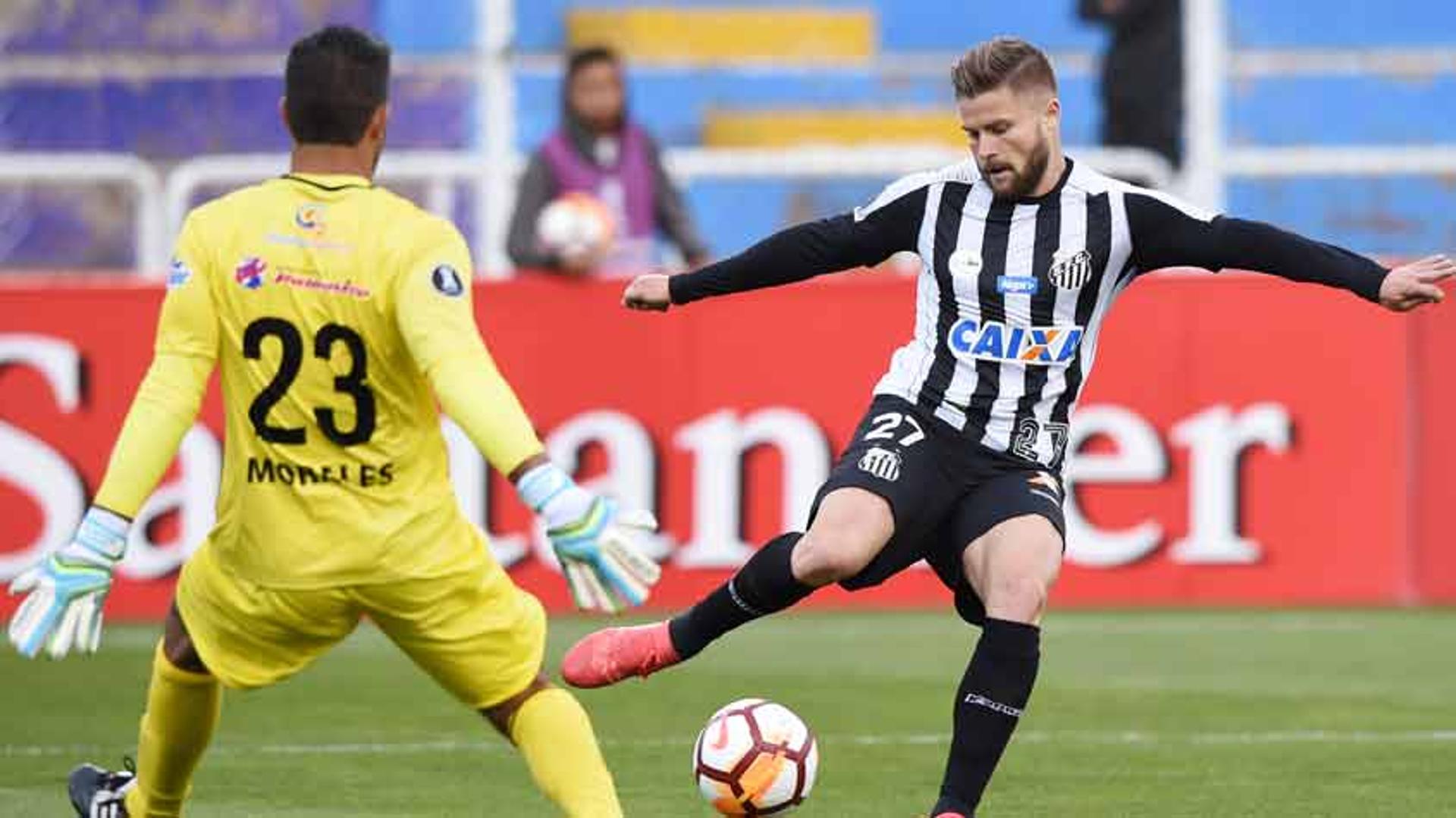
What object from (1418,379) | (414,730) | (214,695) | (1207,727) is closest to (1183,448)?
(1418,379)

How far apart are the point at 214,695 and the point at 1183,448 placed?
7118 mm

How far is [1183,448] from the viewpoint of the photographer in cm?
1280

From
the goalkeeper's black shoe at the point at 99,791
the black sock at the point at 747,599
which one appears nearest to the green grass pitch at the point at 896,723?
the black sock at the point at 747,599

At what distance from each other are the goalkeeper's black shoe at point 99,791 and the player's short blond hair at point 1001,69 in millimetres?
2473

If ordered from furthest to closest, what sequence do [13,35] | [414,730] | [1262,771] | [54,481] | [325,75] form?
[13,35], [54,481], [414,730], [1262,771], [325,75]

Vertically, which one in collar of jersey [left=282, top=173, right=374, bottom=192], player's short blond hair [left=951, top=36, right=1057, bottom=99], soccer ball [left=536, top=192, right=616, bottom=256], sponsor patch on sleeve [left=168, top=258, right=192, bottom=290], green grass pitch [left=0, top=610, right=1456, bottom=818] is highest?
player's short blond hair [left=951, top=36, right=1057, bottom=99]

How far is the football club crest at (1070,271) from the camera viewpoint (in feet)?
24.1

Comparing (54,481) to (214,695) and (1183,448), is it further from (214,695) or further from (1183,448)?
(214,695)

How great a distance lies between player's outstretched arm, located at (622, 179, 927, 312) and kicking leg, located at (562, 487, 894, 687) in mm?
606

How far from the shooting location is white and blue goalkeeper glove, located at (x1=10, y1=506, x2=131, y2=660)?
5762 millimetres

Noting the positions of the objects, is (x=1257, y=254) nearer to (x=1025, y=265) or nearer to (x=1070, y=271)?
(x=1070, y=271)

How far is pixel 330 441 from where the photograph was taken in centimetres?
608

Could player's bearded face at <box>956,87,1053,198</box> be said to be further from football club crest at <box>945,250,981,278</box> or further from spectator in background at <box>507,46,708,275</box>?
spectator in background at <box>507,46,708,275</box>

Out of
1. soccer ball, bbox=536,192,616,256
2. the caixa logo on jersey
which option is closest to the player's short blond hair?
the caixa logo on jersey
